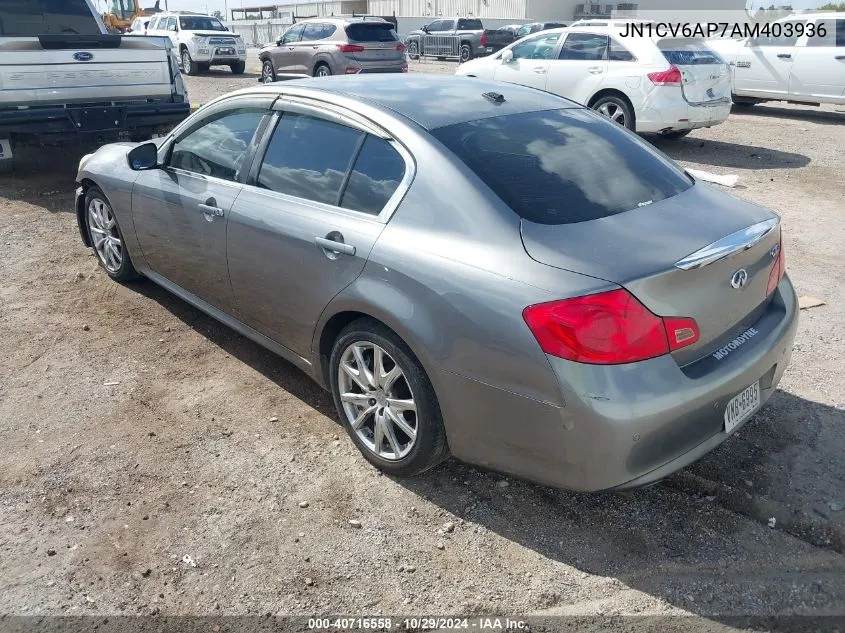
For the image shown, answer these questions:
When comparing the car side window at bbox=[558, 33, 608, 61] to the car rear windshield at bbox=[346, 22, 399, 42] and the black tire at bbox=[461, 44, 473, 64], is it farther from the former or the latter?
the black tire at bbox=[461, 44, 473, 64]

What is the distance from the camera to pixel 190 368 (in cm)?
445

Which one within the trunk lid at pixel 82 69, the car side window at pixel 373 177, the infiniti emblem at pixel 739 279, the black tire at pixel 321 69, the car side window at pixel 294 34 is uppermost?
the car side window at pixel 294 34

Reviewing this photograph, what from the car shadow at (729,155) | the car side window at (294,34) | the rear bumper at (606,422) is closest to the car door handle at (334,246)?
the rear bumper at (606,422)

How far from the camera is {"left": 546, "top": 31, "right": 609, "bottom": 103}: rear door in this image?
10492 millimetres

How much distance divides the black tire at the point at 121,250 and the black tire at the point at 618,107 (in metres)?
6.95

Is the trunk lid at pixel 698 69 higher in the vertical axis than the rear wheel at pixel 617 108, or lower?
higher

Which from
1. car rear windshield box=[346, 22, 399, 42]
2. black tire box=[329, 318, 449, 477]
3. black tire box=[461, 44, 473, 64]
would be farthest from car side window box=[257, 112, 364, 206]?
black tire box=[461, 44, 473, 64]

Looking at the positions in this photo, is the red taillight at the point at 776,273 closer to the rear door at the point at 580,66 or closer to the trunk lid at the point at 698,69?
the trunk lid at the point at 698,69

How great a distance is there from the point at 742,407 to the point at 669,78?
7867mm

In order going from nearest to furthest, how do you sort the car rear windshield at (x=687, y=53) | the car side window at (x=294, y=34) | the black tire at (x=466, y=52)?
the car rear windshield at (x=687, y=53) < the car side window at (x=294, y=34) < the black tire at (x=466, y=52)

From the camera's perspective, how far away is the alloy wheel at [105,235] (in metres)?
5.37

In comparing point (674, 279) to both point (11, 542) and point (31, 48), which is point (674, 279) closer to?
point (11, 542)

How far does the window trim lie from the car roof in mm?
100

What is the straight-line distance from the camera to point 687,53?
9992 mm
